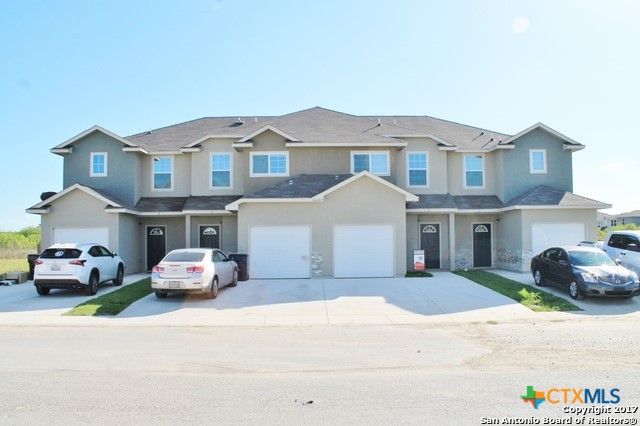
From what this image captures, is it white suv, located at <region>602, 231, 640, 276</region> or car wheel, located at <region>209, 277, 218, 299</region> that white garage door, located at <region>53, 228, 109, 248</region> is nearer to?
car wheel, located at <region>209, 277, 218, 299</region>

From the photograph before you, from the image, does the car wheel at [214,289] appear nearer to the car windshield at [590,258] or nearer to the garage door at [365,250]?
the garage door at [365,250]

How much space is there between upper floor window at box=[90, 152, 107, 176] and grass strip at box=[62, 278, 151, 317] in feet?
25.7

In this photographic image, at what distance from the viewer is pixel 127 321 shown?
11.0m

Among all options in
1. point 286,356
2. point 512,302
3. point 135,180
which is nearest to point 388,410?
point 286,356

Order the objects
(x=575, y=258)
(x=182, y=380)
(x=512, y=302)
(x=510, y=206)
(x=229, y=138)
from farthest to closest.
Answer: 1. (x=229, y=138)
2. (x=510, y=206)
3. (x=575, y=258)
4. (x=512, y=302)
5. (x=182, y=380)

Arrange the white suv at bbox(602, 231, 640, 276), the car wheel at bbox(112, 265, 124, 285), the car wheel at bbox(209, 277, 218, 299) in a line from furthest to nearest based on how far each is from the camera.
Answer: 1. the car wheel at bbox(112, 265, 124, 285)
2. the white suv at bbox(602, 231, 640, 276)
3. the car wheel at bbox(209, 277, 218, 299)

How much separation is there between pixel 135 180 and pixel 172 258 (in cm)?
941

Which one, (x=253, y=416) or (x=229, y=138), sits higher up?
(x=229, y=138)

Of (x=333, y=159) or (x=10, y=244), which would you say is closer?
(x=333, y=159)

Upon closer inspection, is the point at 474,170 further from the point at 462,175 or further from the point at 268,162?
the point at 268,162

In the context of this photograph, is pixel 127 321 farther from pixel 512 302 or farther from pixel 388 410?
pixel 512 302

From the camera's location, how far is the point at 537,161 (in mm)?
21234

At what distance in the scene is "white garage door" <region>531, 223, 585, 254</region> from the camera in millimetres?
19031

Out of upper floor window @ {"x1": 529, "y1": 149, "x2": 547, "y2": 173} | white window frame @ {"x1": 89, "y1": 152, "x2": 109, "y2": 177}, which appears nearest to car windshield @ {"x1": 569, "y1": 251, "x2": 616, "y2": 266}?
upper floor window @ {"x1": 529, "y1": 149, "x2": 547, "y2": 173}
